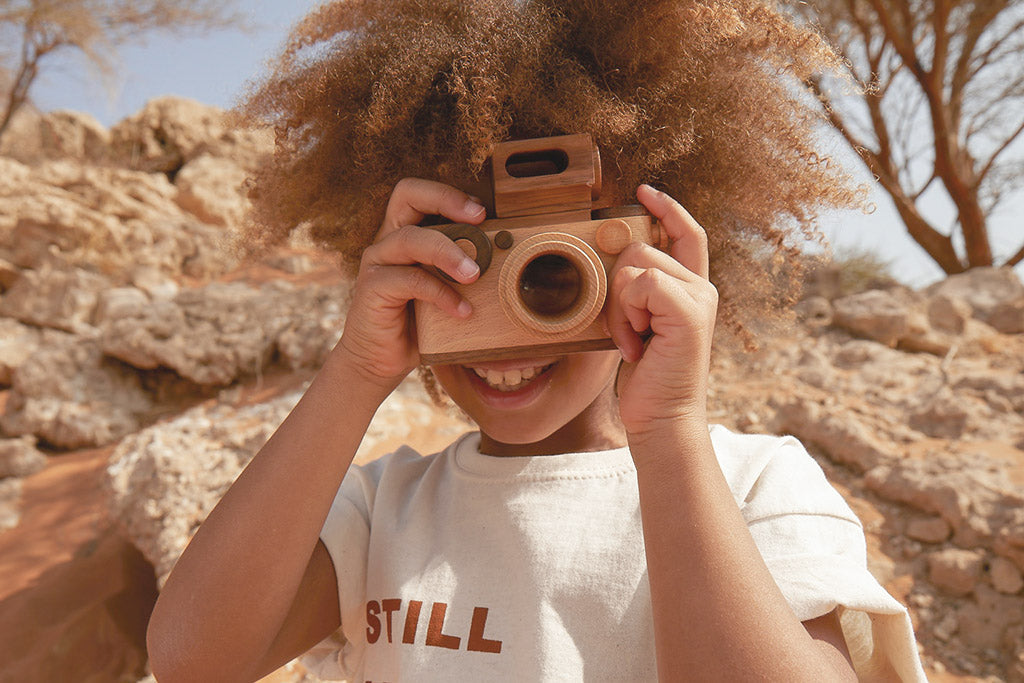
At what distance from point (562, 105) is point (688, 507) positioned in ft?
2.01

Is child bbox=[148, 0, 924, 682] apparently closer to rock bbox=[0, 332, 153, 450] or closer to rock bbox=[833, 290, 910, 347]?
rock bbox=[833, 290, 910, 347]

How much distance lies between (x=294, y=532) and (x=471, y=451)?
1.17 feet

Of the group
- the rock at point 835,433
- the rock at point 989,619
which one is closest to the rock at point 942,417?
the rock at point 835,433

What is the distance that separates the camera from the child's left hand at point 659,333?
881 millimetres

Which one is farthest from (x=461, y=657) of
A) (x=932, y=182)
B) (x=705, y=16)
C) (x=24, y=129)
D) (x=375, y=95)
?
(x=24, y=129)

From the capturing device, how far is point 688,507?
85 cm

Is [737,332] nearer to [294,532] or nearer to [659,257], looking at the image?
[659,257]

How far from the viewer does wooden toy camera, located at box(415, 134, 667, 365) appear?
91cm

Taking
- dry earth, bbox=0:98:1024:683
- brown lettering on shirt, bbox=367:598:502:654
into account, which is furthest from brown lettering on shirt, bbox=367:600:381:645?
dry earth, bbox=0:98:1024:683

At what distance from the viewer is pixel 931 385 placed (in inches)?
139

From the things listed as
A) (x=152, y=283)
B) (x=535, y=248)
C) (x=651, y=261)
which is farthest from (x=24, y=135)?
(x=651, y=261)

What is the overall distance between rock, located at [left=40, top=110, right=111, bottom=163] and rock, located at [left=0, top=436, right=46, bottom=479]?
246 inches

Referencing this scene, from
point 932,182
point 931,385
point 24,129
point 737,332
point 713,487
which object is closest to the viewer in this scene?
point 713,487

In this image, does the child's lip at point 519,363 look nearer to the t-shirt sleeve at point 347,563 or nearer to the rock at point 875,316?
the t-shirt sleeve at point 347,563
